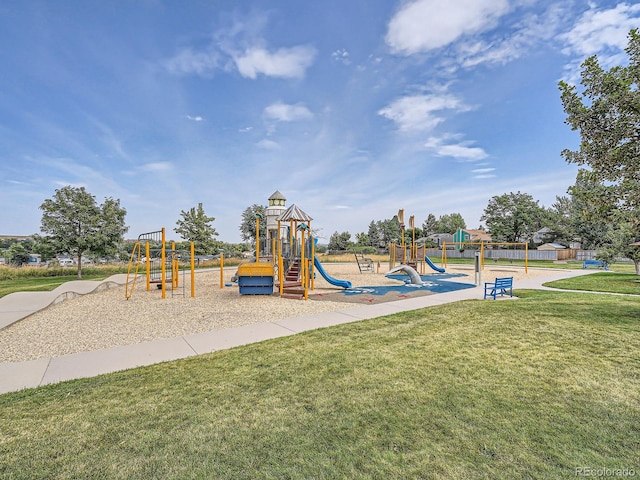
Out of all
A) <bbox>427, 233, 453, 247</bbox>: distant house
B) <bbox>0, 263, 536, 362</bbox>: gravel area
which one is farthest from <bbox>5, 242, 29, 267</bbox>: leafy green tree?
<bbox>427, 233, 453, 247</bbox>: distant house

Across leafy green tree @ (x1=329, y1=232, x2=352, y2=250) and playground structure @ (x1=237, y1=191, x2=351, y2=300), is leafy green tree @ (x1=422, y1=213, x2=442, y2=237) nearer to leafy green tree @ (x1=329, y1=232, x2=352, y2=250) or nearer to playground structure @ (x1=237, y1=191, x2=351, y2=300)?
leafy green tree @ (x1=329, y1=232, x2=352, y2=250)

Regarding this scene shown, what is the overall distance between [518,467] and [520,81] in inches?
693

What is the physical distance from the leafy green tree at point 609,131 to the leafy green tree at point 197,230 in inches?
1128

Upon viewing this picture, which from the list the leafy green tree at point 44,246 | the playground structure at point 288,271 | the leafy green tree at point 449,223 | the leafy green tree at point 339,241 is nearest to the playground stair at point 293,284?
the playground structure at point 288,271

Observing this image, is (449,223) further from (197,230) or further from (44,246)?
(44,246)

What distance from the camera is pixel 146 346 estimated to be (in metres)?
5.74

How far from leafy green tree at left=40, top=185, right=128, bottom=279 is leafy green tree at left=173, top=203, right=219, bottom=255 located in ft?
28.2

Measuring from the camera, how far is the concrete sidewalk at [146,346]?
446 cm

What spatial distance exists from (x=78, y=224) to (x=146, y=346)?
62.9 ft

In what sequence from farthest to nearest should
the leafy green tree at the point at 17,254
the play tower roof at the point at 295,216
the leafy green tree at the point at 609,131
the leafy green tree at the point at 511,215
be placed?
the leafy green tree at the point at 511,215, the leafy green tree at the point at 17,254, the play tower roof at the point at 295,216, the leafy green tree at the point at 609,131

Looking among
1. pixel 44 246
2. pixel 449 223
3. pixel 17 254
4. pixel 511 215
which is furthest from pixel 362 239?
pixel 44 246

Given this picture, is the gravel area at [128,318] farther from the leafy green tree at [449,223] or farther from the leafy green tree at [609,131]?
the leafy green tree at [449,223]

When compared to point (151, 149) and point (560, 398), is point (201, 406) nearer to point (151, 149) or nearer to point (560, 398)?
point (560, 398)

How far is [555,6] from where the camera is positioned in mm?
9867
